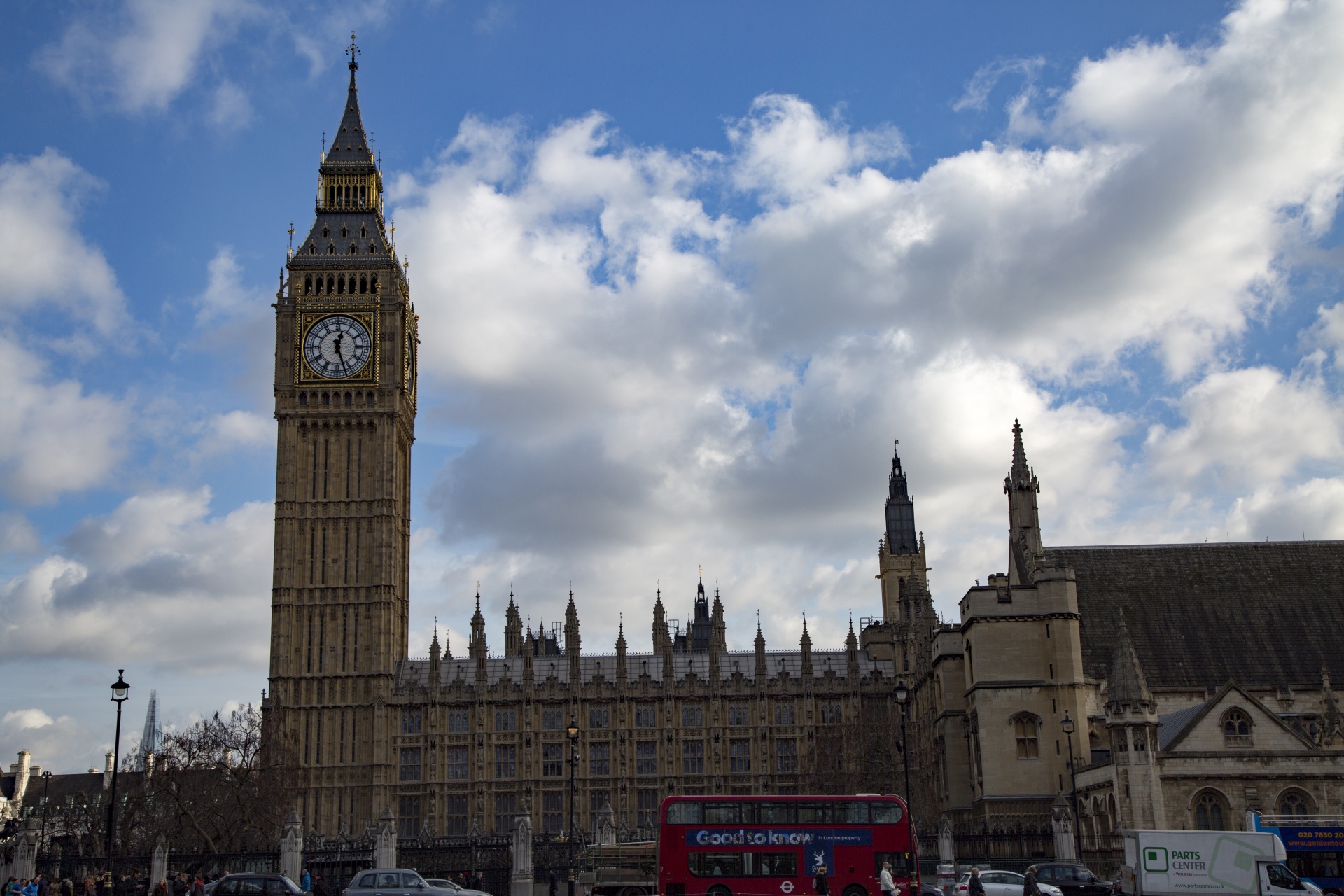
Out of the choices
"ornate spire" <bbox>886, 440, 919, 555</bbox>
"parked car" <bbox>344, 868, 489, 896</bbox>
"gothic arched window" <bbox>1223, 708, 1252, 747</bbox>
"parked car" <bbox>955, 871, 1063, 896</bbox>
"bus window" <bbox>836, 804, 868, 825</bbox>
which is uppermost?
"ornate spire" <bbox>886, 440, 919, 555</bbox>

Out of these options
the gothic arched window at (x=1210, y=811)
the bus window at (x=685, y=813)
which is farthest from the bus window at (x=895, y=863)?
the gothic arched window at (x=1210, y=811)

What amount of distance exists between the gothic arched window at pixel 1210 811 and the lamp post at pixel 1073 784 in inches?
151

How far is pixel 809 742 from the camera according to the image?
7681 cm

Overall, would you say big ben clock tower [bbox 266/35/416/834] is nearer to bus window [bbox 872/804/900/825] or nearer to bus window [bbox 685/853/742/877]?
bus window [bbox 685/853/742/877]

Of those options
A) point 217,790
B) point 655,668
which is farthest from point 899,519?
point 217,790

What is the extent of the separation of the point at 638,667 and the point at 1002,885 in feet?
151

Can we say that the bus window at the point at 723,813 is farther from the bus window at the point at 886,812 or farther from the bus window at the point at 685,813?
the bus window at the point at 886,812

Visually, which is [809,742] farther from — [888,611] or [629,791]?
[888,611]

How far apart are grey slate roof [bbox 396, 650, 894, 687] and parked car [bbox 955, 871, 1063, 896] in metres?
42.8

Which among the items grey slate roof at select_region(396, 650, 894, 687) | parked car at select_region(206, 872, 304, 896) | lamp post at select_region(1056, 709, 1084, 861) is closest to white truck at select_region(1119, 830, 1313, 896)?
lamp post at select_region(1056, 709, 1084, 861)

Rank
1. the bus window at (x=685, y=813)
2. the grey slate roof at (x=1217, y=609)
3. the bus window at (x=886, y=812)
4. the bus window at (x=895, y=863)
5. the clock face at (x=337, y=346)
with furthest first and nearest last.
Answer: the clock face at (x=337, y=346)
the grey slate roof at (x=1217, y=609)
the bus window at (x=886, y=812)
the bus window at (x=685, y=813)
the bus window at (x=895, y=863)

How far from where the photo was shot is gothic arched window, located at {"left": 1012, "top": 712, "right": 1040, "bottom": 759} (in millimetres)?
53656

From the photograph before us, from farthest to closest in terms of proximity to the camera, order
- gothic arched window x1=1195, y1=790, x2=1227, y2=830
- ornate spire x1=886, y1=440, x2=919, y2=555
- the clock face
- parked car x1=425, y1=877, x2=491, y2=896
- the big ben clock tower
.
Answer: ornate spire x1=886, y1=440, x2=919, y2=555 < the clock face < the big ben clock tower < gothic arched window x1=1195, y1=790, x2=1227, y2=830 < parked car x1=425, y1=877, x2=491, y2=896

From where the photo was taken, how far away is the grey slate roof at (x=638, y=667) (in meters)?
78.5
